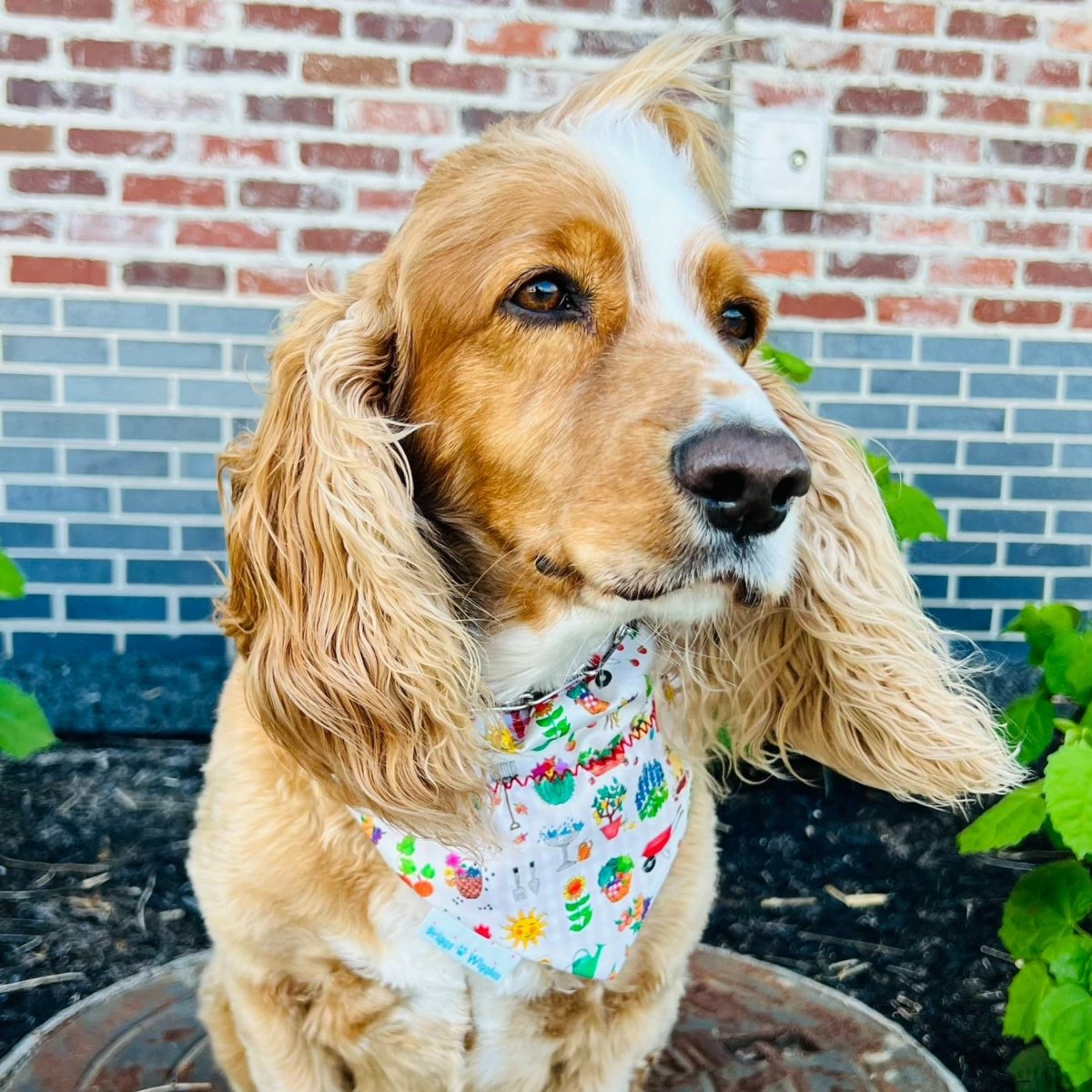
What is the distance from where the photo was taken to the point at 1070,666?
211cm

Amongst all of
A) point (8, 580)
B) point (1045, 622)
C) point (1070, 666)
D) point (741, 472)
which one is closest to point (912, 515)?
point (1045, 622)

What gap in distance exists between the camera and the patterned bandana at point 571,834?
1693 millimetres

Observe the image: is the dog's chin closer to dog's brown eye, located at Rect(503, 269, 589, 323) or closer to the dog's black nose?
the dog's black nose

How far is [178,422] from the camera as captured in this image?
10.6 ft

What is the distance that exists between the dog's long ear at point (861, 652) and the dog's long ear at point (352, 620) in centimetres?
54

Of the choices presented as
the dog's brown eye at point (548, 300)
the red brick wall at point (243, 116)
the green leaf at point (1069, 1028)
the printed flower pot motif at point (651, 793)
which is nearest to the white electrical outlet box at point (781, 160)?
the red brick wall at point (243, 116)

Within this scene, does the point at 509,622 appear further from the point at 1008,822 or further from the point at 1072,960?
the point at 1072,960

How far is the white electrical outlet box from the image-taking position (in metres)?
3.18

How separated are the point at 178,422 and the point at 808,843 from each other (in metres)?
2.16

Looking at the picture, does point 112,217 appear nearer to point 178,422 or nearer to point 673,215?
point 178,422

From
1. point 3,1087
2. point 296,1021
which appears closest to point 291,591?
point 296,1021

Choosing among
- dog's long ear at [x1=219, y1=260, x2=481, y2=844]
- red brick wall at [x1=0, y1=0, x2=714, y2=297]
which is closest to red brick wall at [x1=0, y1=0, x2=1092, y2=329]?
red brick wall at [x1=0, y1=0, x2=714, y2=297]

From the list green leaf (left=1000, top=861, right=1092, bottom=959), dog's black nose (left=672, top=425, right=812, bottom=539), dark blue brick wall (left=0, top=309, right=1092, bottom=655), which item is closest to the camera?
dog's black nose (left=672, top=425, right=812, bottom=539)

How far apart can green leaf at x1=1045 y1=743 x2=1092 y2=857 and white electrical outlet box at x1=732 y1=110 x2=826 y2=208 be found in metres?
1.94
